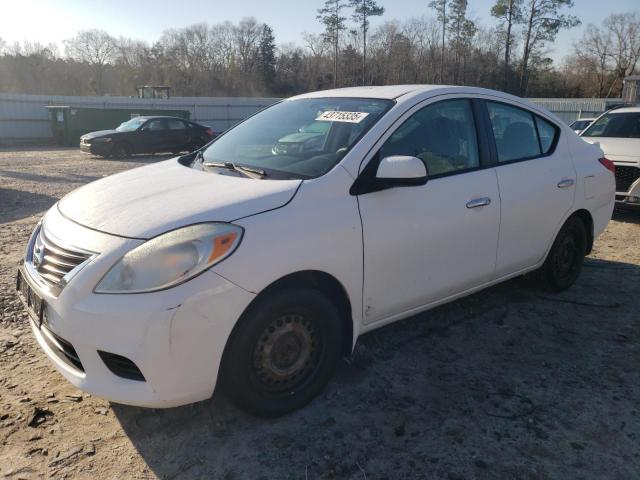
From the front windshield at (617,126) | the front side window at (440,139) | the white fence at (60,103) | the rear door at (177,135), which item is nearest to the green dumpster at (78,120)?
the white fence at (60,103)

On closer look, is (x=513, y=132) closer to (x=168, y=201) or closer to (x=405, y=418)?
(x=405, y=418)

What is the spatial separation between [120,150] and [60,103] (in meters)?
12.4

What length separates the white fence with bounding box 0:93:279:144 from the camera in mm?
25312

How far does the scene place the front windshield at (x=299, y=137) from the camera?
3.07 meters

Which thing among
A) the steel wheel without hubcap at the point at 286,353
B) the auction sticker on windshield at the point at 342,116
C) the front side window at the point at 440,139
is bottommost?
the steel wheel without hubcap at the point at 286,353

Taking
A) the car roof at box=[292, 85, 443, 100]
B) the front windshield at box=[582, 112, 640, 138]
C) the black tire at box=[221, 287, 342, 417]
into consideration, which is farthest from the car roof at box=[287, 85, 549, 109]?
the front windshield at box=[582, 112, 640, 138]

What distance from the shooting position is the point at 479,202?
11.3ft

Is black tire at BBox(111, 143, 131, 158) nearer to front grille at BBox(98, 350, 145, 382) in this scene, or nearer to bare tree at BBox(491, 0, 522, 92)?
front grille at BBox(98, 350, 145, 382)

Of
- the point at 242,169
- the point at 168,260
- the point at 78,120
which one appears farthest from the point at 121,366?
the point at 78,120

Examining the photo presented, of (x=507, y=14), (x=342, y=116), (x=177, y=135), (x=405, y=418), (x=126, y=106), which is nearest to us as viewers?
(x=405, y=418)

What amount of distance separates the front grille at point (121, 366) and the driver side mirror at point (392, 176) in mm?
1413

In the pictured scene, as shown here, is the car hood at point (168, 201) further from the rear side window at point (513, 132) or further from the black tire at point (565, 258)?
the black tire at point (565, 258)

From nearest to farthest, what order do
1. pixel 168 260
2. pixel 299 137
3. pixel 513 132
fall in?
pixel 168 260
pixel 299 137
pixel 513 132

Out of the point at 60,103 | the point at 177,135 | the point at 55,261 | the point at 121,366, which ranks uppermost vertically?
the point at 60,103
